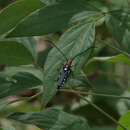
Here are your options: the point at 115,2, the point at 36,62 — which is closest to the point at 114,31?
the point at 36,62

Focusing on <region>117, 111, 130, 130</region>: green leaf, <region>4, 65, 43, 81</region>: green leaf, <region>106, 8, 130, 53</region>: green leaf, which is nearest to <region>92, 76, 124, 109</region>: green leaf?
<region>4, 65, 43, 81</region>: green leaf

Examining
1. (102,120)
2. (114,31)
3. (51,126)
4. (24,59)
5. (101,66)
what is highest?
(114,31)

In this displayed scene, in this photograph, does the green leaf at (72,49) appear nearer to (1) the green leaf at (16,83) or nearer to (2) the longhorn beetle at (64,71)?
(2) the longhorn beetle at (64,71)

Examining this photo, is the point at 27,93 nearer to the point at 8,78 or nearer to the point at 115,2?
the point at 115,2

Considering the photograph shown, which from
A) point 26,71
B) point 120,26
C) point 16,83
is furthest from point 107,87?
point 120,26

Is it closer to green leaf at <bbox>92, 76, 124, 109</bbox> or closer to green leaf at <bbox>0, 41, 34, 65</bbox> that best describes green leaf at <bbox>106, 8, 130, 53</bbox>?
green leaf at <bbox>0, 41, 34, 65</bbox>

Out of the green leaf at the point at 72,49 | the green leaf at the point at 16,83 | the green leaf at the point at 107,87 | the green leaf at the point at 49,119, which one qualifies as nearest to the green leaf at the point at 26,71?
the green leaf at the point at 16,83
